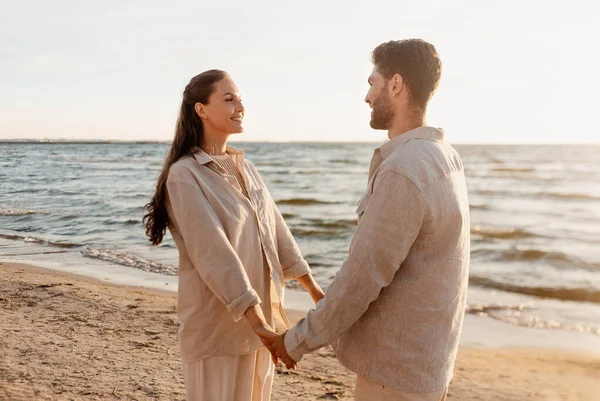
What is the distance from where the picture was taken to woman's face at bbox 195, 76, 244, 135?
2.77m

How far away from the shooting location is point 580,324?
7809mm

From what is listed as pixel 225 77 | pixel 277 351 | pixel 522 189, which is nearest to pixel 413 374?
pixel 277 351

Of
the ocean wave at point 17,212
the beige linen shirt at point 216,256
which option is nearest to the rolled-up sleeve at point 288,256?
the beige linen shirt at point 216,256

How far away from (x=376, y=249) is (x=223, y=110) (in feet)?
3.83

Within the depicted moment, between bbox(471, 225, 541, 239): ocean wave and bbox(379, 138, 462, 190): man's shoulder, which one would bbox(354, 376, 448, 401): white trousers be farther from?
bbox(471, 225, 541, 239): ocean wave

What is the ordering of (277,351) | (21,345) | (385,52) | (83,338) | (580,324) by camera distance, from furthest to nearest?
(580,324), (83,338), (21,345), (277,351), (385,52)

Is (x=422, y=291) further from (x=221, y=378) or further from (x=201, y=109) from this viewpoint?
(x=201, y=109)

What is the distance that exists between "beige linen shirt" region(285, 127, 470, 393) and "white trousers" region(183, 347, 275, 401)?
69cm

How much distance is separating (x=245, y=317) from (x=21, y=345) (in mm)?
3566

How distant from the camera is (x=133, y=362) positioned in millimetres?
5039

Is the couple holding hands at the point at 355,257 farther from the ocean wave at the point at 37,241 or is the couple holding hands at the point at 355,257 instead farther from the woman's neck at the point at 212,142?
the ocean wave at the point at 37,241

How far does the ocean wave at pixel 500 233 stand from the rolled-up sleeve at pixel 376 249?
45.8 ft

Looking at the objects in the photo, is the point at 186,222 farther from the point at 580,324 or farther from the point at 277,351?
the point at 580,324

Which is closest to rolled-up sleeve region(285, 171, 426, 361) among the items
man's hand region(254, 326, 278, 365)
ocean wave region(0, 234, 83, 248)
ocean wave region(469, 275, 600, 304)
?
man's hand region(254, 326, 278, 365)
